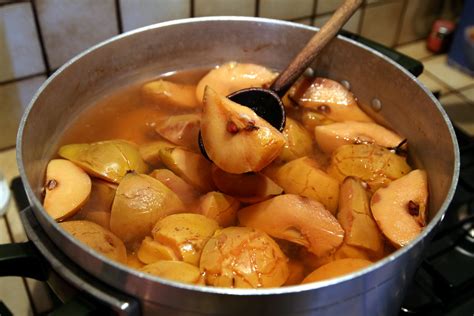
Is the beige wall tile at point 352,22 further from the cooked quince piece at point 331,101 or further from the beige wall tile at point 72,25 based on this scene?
the beige wall tile at point 72,25

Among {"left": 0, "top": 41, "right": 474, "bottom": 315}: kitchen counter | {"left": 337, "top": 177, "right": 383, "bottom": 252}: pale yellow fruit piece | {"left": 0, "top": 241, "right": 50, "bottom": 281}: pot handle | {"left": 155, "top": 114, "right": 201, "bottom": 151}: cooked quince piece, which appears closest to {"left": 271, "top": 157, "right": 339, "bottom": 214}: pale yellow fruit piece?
{"left": 337, "top": 177, "right": 383, "bottom": 252}: pale yellow fruit piece

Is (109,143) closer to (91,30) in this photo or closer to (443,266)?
(91,30)

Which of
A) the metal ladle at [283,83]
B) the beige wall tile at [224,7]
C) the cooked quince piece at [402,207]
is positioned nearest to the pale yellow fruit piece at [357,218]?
→ the cooked quince piece at [402,207]

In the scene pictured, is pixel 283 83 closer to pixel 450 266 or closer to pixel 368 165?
pixel 368 165

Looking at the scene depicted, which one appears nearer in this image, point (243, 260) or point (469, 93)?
point (243, 260)

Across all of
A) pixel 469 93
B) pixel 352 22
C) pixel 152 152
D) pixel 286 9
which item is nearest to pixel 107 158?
pixel 152 152
